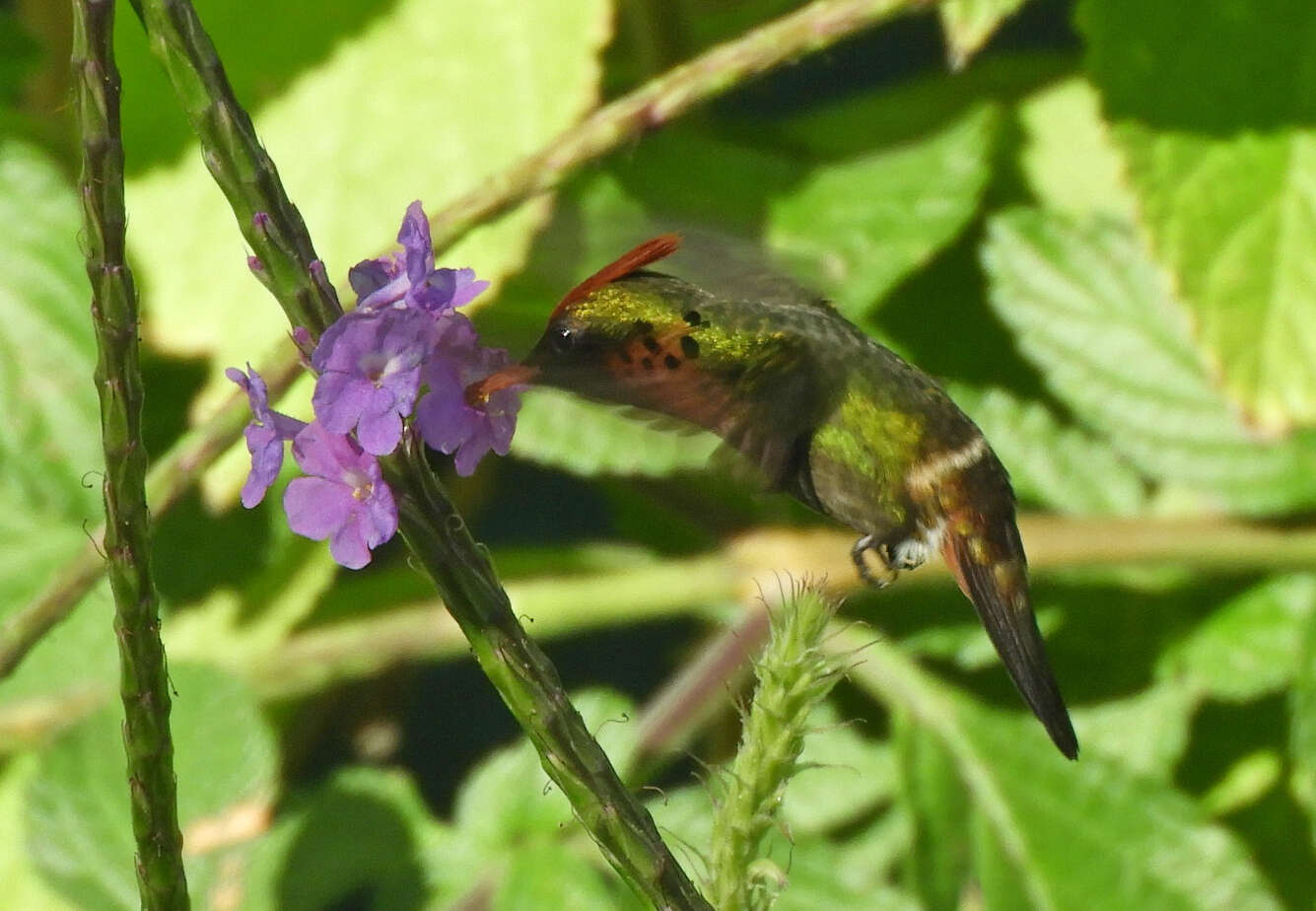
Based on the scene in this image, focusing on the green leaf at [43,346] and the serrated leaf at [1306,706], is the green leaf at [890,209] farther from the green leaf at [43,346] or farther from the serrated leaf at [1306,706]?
the green leaf at [43,346]

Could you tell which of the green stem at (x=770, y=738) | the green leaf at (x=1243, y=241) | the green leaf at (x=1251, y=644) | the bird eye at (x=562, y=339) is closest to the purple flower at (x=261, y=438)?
the bird eye at (x=562, y=339)

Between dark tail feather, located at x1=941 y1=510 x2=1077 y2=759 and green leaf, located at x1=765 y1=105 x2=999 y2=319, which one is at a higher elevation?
dark tail feather, located at x1=941 y1=510 x2=1077 y2=759

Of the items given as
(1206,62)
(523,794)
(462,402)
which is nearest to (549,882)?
(523,794)

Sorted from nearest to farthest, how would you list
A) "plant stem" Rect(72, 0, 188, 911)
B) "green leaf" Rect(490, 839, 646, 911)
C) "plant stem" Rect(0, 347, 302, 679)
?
"plant stem" Rect(72, 0, 188, 911)
"plant stem" Rect(0, 347, 302, 679)
"green leaf" Rect(490, 839, 646, 911)

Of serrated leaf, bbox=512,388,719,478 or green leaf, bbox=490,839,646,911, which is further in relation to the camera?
serrated leaf, bbox=512,388,719,478

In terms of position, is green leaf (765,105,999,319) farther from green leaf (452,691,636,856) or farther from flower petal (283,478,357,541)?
flower petal (283,478,357,541)

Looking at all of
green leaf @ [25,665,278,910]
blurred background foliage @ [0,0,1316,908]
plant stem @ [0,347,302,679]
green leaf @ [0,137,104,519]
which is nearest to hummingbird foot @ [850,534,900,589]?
plant stem @ [0,347,302,679]
